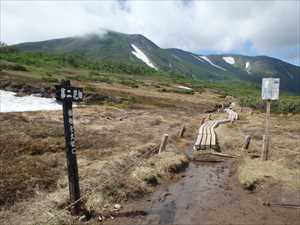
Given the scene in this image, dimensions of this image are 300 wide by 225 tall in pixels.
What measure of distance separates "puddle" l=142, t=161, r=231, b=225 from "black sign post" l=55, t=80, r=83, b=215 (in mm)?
2180

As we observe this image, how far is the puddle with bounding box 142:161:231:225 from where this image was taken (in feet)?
30.8

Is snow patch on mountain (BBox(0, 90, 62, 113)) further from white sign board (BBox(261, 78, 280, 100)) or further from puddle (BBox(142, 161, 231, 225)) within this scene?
white sign board (BBox(261, 78, 280, 100))

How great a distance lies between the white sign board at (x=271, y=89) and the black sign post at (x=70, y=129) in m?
9.61

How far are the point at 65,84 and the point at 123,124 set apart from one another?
17.5 m

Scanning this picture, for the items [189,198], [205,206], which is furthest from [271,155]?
[205,206]

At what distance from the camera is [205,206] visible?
10.3m

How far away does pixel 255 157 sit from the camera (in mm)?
16062

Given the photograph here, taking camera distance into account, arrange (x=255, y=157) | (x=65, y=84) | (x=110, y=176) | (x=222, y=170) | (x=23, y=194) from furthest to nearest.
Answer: (x=255, y=157) → (x=222, y=170) → (x=110, y=176) → (x=23, y=194) → (x=65, y=84)

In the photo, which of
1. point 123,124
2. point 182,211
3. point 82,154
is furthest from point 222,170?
point 123,124

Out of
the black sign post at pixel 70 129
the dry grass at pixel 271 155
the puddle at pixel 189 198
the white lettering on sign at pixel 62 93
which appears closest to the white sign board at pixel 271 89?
the dry grass at pixel 271 155

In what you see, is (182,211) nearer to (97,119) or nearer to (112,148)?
(112,148)

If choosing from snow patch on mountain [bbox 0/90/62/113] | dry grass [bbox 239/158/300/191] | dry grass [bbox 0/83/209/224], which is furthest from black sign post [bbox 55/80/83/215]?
snow patch on mountain [bbox 0/90/62/113]

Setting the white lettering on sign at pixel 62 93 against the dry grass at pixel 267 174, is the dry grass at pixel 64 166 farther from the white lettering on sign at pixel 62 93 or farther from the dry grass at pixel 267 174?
the white lettering on sign at pixel 62 93

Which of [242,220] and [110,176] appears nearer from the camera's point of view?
[242,220]
